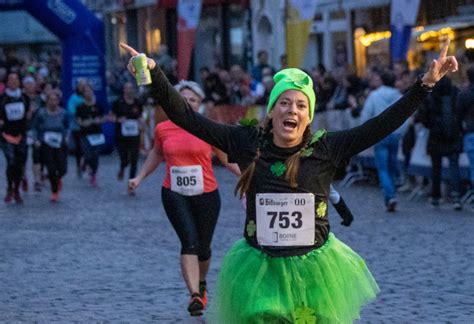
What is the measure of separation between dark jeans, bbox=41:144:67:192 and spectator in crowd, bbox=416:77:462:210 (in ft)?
19.6

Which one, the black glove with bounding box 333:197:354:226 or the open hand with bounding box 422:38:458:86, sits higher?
the open hand with bounding box 422:38:458:86

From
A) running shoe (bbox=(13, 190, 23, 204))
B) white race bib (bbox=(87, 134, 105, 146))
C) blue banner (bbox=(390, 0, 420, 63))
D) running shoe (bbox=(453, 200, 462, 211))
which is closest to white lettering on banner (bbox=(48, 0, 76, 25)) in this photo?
white race bib (bbox=(87, 134, 105, 146))

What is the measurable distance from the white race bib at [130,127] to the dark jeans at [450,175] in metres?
6.62

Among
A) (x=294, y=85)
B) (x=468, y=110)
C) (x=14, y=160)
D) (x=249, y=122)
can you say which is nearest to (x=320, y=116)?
(x=14, y=160)

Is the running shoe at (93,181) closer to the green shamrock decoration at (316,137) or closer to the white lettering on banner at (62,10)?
the white lettering on banner at (62,10)

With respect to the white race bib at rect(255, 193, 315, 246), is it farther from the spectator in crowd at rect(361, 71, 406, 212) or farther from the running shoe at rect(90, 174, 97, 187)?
the running shoe at rect(90, 174, 97, 187)

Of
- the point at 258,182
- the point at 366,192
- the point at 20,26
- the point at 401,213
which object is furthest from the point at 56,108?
the point at 20,26

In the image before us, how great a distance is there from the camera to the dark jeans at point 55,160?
2084cm

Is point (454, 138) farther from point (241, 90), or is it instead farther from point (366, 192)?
point (241, 90)

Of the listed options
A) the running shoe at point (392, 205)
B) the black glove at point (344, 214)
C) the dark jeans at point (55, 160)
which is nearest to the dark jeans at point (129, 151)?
the dark jeans at point (55, 160)

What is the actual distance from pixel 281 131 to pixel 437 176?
477 inches

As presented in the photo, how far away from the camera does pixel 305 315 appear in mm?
6098

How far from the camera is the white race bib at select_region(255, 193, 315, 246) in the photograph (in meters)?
6.34

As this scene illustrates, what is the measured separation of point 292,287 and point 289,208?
406 mm
